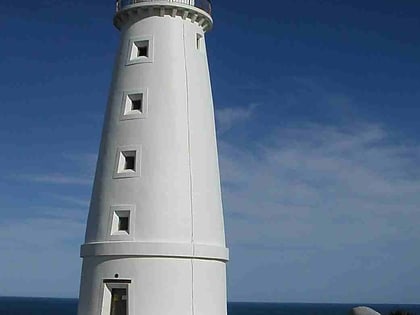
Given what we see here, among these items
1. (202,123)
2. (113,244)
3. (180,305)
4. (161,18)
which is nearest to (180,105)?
(202,123)

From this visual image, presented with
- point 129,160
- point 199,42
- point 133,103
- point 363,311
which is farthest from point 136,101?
point 363,311

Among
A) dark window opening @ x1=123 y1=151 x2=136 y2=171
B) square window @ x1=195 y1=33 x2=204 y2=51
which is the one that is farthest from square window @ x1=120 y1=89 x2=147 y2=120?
square window @ x1=195 y1=33 x2=204 y2=51

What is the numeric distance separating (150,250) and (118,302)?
2.27m

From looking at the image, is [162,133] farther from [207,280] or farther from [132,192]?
[207,280]

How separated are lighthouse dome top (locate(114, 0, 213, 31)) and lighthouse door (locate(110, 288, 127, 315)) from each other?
9.91 metres

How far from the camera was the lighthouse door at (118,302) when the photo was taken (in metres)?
21.2

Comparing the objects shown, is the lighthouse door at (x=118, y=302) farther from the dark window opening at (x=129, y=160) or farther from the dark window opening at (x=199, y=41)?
the dark window opening at (x=199, y=41)

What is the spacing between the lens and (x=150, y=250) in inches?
814

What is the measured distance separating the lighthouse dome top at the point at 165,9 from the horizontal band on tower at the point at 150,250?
8.42 m

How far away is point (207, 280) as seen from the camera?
21.5m

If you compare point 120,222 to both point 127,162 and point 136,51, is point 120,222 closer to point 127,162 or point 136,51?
point 127,162

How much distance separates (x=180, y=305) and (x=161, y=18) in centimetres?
1023

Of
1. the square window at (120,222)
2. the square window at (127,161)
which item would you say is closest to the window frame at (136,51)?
the square window at (127,161)

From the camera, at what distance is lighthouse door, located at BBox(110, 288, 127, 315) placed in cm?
2122
